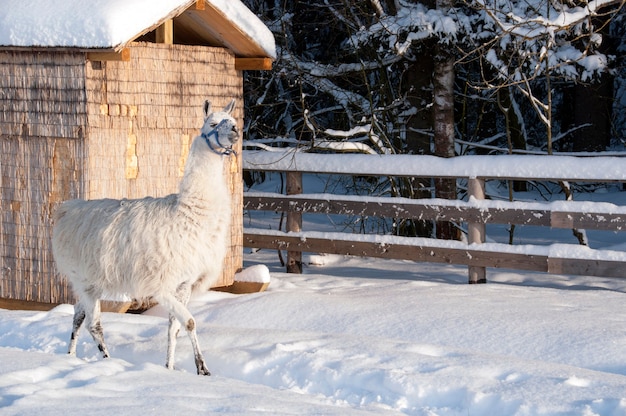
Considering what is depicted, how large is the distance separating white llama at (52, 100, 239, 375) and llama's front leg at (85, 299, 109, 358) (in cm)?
1

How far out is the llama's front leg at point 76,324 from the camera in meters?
6.81

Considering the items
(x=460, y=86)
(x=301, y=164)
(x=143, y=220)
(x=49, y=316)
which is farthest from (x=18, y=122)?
(x=460, y=86)

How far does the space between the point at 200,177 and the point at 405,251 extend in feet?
12.7

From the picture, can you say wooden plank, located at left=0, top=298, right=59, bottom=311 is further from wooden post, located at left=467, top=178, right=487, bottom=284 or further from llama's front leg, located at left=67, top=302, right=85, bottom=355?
wooden post, located at left=467, top=178, right=487, bottom=284

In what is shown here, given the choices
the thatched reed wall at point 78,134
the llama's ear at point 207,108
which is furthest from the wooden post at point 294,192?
the llama's ear at point 207,108

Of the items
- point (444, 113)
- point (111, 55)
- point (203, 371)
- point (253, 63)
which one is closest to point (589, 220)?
point (444, 113)

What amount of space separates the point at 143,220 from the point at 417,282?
152 inches

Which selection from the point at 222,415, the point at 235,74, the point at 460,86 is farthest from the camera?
the point at 460,86

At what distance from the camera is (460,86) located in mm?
15141

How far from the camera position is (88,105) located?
7914mm

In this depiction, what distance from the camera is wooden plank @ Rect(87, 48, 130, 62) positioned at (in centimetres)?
Answer: 767

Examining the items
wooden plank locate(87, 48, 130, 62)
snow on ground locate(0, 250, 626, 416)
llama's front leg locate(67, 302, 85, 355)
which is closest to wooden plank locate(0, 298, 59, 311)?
snow on ground locate(0, 250, 626, 416)

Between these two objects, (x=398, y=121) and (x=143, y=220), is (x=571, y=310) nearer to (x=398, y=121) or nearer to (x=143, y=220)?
(x=143, y=220)

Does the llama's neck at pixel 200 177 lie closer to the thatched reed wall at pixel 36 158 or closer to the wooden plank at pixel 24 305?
the thatched reed wall at pixel 36 158
